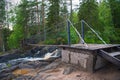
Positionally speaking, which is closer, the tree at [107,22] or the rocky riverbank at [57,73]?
the rocky riverbank at [57,73]

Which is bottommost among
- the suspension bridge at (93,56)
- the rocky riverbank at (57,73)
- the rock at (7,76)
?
the rock at (7,76)

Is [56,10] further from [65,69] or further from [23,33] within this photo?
[65,69]

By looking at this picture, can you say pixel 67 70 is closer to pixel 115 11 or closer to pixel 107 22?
pixel 107 22

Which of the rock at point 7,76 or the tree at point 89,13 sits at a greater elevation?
the tree at point 89,13

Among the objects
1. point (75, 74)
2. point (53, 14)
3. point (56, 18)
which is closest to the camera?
point (75, 74)

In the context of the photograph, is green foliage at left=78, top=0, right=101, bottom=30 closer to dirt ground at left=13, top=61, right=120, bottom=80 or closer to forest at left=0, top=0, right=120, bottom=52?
forest at left=0, top=0, right=120, bottom=52

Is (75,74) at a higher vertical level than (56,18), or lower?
lower

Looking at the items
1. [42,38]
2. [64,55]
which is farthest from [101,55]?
[42,38]

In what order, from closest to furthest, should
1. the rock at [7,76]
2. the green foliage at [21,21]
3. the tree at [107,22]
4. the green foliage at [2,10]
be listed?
the rock at [7,76]
the tree at [107,22]
the green foliage at [21,21]
the green foliage at [2,10]

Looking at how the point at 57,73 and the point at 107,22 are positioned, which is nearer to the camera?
the point at 57,73

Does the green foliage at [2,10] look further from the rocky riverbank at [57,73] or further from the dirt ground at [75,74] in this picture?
the dirt ground at [75,74]

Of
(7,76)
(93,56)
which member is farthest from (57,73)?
(7,76)

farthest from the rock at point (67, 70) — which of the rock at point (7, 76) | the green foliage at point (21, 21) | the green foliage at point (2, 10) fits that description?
the green foliage at point (2, 10)

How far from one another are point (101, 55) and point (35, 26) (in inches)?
847
